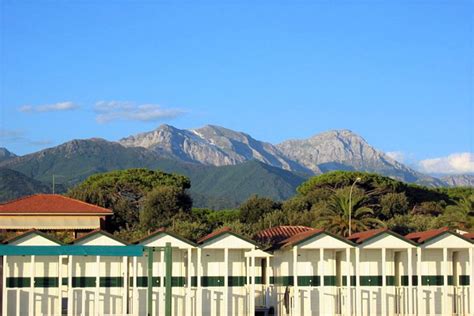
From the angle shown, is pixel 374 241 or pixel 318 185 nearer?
pixel 374 241

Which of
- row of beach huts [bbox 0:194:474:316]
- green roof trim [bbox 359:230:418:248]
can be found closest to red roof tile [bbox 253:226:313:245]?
row of beach huts [bbox 0:194:474:316]

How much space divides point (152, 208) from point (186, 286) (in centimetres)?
4141

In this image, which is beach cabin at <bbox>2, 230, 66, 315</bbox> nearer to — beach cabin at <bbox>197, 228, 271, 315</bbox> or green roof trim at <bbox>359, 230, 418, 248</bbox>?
beach cabin at <bbox>197, 228, 271, 315</bbox>

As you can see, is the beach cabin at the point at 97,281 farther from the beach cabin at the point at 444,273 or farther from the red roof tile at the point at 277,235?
the beach cabin at the point at 444,273

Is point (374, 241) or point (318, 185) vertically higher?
point (318, 185)

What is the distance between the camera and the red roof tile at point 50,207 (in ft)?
231

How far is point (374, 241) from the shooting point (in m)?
40.6

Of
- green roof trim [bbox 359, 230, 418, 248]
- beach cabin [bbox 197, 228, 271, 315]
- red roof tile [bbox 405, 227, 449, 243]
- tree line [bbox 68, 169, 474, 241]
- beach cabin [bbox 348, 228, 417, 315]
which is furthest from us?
tree line [bbox 68, 169, 474, 241]

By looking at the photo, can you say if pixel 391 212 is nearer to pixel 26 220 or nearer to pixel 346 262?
pixel 26 220

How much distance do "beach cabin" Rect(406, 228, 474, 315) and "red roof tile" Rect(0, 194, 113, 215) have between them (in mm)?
34227

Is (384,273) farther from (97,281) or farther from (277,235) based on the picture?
Result: (97,281)

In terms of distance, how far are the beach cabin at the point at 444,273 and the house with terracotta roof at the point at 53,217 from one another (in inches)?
1331

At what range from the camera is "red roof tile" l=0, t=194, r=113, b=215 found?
7050 centimetres

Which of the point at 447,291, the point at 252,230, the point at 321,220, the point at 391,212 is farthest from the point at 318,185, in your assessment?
the point at 447,291
